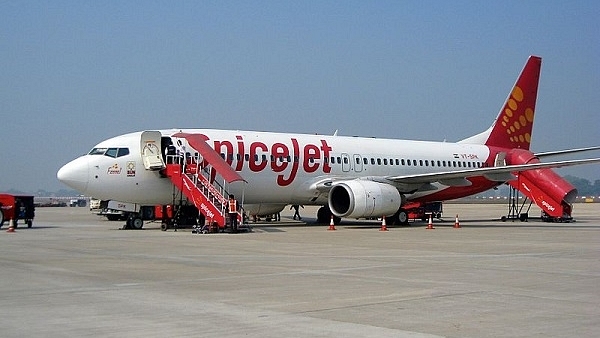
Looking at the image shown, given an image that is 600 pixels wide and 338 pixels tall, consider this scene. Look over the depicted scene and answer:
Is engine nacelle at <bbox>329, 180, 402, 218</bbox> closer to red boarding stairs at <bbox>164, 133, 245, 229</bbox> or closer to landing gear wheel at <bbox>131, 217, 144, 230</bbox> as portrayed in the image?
red boarding stairs at <bbox>164, 133, 245, 229</bbox>

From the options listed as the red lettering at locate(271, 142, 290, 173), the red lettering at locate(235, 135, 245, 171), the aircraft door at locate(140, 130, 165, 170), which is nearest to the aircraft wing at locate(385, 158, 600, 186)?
the red lettering at locate(271, 142, 290, 173)

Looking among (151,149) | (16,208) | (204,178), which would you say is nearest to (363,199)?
(204,178)

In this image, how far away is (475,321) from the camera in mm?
8648

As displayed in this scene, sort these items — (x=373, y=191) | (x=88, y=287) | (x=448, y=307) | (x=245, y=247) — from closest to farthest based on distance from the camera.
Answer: (x=448, y=307) < (x=88, y=287) < (x=245, y=247) < (x=373, y=191)

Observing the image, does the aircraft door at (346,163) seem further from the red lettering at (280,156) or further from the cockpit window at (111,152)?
the cockpit window at (111,152)

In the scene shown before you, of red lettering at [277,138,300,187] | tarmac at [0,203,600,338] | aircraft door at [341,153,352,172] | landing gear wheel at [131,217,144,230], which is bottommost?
tarmac at [0,203,600,338]

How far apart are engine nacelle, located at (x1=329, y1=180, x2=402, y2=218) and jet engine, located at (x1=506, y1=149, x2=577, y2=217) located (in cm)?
1037

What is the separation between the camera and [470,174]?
3178cm

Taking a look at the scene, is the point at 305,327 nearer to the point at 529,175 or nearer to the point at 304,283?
the point at 304,283

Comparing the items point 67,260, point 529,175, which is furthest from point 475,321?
point 529,175

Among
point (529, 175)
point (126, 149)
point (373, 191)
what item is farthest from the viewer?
point (529, 175)

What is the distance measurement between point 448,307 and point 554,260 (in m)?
7.22

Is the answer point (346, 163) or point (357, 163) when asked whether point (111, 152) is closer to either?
point (346, 163)

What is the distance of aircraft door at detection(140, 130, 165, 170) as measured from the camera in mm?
28083
